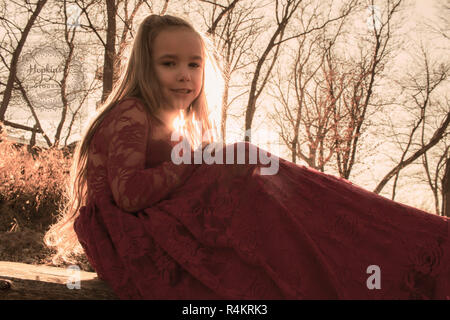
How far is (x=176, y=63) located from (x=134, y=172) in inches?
25.9

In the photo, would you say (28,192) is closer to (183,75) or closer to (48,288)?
(48,288)

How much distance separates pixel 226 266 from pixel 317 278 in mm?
318

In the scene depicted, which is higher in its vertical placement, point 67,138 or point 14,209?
point 67,138

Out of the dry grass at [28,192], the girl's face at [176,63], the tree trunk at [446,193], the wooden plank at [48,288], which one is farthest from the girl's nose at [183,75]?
the tree trunk at [446,193]

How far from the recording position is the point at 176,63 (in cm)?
189

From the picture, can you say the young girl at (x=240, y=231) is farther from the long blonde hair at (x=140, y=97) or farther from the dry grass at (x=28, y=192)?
the dry grass at (x=28, y=192)

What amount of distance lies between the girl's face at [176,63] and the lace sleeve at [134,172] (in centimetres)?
34

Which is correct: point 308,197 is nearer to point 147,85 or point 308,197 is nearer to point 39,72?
point 147,85

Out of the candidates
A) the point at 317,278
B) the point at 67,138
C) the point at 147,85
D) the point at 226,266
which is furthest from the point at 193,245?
the point at 67,138

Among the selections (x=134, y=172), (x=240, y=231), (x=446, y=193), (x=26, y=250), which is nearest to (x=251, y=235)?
(x=240, y=231)

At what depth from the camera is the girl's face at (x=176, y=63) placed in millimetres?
1883

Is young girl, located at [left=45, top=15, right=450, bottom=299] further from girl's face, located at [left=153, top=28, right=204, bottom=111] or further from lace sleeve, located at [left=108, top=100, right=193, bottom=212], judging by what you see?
girl's face, located at [left=153, top=28, right=204, bottom=111]

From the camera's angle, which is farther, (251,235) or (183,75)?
(183,75)
